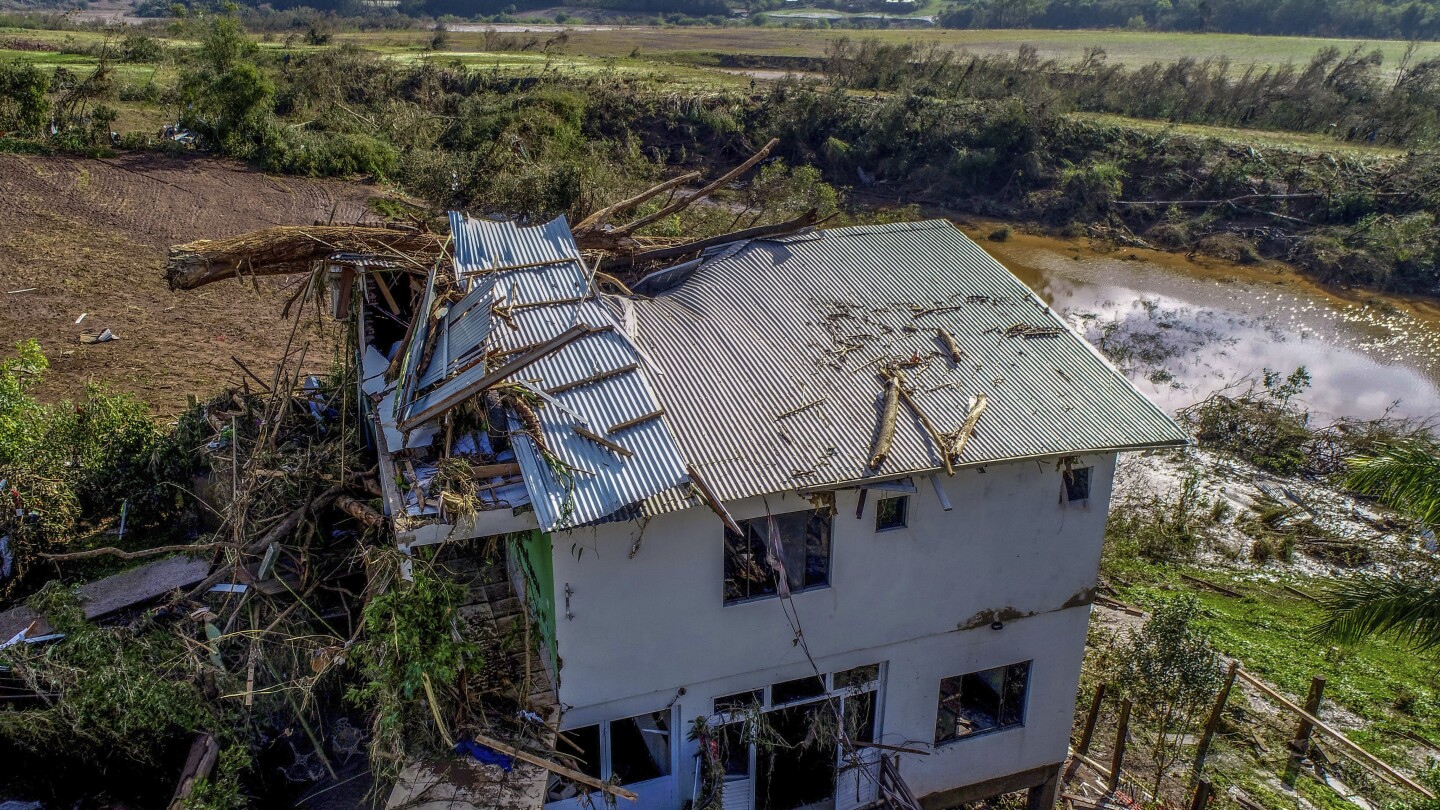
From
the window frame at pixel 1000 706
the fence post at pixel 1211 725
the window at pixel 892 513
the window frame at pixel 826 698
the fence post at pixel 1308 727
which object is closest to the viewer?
the window at pixel 892 513

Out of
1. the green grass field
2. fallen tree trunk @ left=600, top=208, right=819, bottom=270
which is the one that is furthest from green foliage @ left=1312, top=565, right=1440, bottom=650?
the green grass field

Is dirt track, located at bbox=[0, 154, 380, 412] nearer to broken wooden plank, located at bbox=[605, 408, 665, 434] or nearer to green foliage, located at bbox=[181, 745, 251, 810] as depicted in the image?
green foliage, located at bbox=[181, 745, 251, 810]

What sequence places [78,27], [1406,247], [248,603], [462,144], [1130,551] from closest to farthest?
[248,603] < [1130,551] < [462,144] < [1406,247] < [78,27]

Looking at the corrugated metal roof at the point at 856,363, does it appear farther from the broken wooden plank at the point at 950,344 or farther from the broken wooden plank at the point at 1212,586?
the broken wooden plank at the point at 1212,586

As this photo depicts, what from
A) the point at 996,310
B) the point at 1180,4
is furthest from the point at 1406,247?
the point at 1180,4

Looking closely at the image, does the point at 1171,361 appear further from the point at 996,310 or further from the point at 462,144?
the point at 462,144

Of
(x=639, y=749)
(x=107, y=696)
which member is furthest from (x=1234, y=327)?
(x=107, y=696)

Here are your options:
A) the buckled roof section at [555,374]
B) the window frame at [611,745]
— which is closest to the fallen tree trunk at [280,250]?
the buckled roof section at [555,374]
